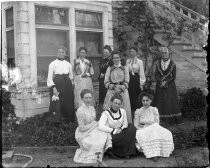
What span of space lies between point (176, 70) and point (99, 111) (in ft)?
6.96

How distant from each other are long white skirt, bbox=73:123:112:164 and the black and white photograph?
0.05 feet

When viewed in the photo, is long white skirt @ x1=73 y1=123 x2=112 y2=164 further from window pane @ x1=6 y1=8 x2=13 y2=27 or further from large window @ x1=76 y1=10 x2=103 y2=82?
window pane @ x1=6 y1=8 x2=13 y2=27

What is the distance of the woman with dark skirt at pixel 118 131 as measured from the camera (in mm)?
4832

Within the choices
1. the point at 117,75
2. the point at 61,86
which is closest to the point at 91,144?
the point at 61,86

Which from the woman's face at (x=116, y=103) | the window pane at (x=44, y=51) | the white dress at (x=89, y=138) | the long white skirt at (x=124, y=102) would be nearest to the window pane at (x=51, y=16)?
the window pane at (x=44, y=51)

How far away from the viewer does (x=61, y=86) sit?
5453 millimetres

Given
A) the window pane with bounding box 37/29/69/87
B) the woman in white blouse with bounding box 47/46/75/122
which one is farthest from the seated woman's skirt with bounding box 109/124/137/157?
the window pane with bounding box 37/29/69/87

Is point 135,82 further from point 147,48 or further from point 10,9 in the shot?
point 10,9

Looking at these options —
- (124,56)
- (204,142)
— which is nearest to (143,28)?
(124,56)

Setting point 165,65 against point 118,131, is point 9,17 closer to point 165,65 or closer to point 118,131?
point 118,131

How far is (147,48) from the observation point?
7375 millimetres

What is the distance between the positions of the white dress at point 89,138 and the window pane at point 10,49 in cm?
145

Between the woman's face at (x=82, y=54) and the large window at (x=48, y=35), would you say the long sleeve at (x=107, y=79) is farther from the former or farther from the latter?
the large window at (x=48, y=35)

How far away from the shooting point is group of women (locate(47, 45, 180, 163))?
4.84 meters
